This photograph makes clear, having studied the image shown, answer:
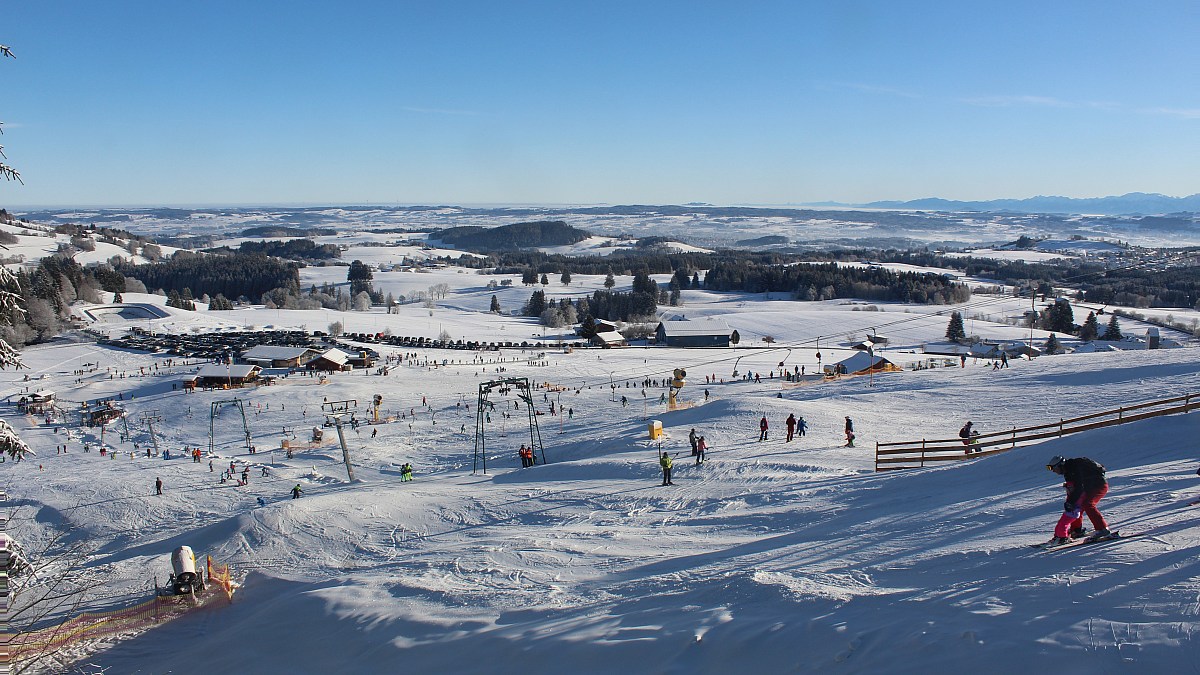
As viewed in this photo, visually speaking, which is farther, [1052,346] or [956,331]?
[956,331]

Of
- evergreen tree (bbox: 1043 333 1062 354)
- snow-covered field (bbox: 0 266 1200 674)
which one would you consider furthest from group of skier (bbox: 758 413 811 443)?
evergreen tree (bbox: 1043 333 1062 354)

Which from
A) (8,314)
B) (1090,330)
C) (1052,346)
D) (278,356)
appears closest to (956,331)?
(1052,346)

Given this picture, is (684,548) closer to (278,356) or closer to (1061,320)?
(278,356)

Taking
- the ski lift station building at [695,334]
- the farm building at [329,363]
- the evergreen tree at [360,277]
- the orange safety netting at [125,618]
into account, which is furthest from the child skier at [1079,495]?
the evergreen tree at [360,277]

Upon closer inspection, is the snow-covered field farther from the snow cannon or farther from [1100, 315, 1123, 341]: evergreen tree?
[1100, 315, 1123, 341]: evergreen tree

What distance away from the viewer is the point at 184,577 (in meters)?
11.1

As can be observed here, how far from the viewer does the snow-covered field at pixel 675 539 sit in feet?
19.9

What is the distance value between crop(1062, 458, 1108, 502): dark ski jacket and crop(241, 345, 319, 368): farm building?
44.9m

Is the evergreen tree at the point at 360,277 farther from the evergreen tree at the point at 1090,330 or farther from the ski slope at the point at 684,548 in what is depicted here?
the ski slope at the point at 684,548

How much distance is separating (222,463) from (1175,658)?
2388 cm

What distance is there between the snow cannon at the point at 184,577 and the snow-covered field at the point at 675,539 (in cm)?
88

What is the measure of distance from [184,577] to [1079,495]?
11.6 m

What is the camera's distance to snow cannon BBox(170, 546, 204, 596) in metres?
11.1

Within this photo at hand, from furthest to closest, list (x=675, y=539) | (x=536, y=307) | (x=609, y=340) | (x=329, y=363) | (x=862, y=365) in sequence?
(x=536, y=307) < (x=609, y=340) < (x=329, y=363) < (x=862, y=365) < (x=675, y=539)
